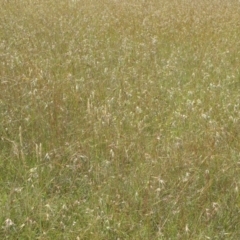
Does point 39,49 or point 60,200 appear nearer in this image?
point 60,200

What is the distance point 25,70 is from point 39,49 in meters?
1.25

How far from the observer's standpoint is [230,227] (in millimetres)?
2789

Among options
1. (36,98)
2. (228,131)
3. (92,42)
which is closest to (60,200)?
(36,98)

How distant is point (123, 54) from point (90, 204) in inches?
144

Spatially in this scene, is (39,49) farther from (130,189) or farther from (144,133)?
(130,189)

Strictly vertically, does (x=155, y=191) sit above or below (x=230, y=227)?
above

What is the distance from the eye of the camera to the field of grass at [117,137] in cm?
271

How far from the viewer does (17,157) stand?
126 inches

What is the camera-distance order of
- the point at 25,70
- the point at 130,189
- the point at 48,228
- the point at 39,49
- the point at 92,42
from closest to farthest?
the point at 48,228 < the point at 130,189 < the point at 25,70 < the point at 39,49 < the point at 92,42

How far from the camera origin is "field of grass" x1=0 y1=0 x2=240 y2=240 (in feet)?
8.89

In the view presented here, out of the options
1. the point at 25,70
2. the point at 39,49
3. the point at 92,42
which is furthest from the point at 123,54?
the point at 25,70

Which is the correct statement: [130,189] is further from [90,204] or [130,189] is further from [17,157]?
[17,157]

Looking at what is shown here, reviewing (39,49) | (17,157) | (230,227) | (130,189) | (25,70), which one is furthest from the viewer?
(39,49)

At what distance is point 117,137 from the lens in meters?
3.52
